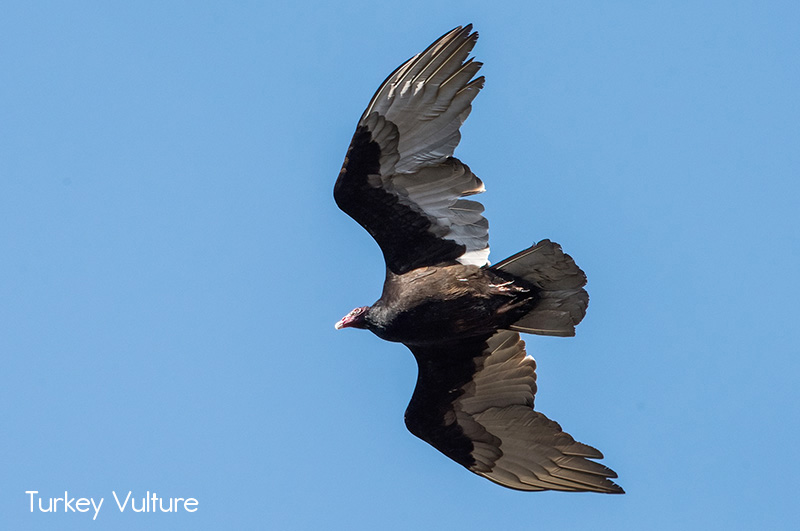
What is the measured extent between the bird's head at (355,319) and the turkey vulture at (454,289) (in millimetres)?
15

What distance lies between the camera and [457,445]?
11.8 meters

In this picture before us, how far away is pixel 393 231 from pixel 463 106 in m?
1.40

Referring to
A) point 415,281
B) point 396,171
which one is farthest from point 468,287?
point 396,171

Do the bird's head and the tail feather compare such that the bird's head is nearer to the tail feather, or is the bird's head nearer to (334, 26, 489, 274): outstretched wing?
(334, 26, 489, 274): outstretched wing

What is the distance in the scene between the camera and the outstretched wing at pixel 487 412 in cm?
Answer: 1145

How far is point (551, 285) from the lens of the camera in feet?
35.4

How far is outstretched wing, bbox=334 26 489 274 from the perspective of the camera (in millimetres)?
10250

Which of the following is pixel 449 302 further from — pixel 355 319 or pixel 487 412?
pixel 487 412

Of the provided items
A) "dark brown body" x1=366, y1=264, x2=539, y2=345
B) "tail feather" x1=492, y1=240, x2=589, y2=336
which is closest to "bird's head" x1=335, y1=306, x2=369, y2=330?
"dark brown body" x1=366, y1=264, x2=539, y2=345

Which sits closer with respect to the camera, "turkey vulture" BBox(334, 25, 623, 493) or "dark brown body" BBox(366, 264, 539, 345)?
"turkey vulture" BBox(334, 25, 623, 493)

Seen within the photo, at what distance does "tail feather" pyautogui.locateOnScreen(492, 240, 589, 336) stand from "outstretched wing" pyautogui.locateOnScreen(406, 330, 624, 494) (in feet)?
2.39

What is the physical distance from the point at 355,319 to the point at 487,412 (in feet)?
5.12

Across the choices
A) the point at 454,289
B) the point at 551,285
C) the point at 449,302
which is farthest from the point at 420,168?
the point at 551,285

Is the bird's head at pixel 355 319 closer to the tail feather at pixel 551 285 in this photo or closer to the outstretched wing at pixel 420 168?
the outstretched wing at pixel 420 168
